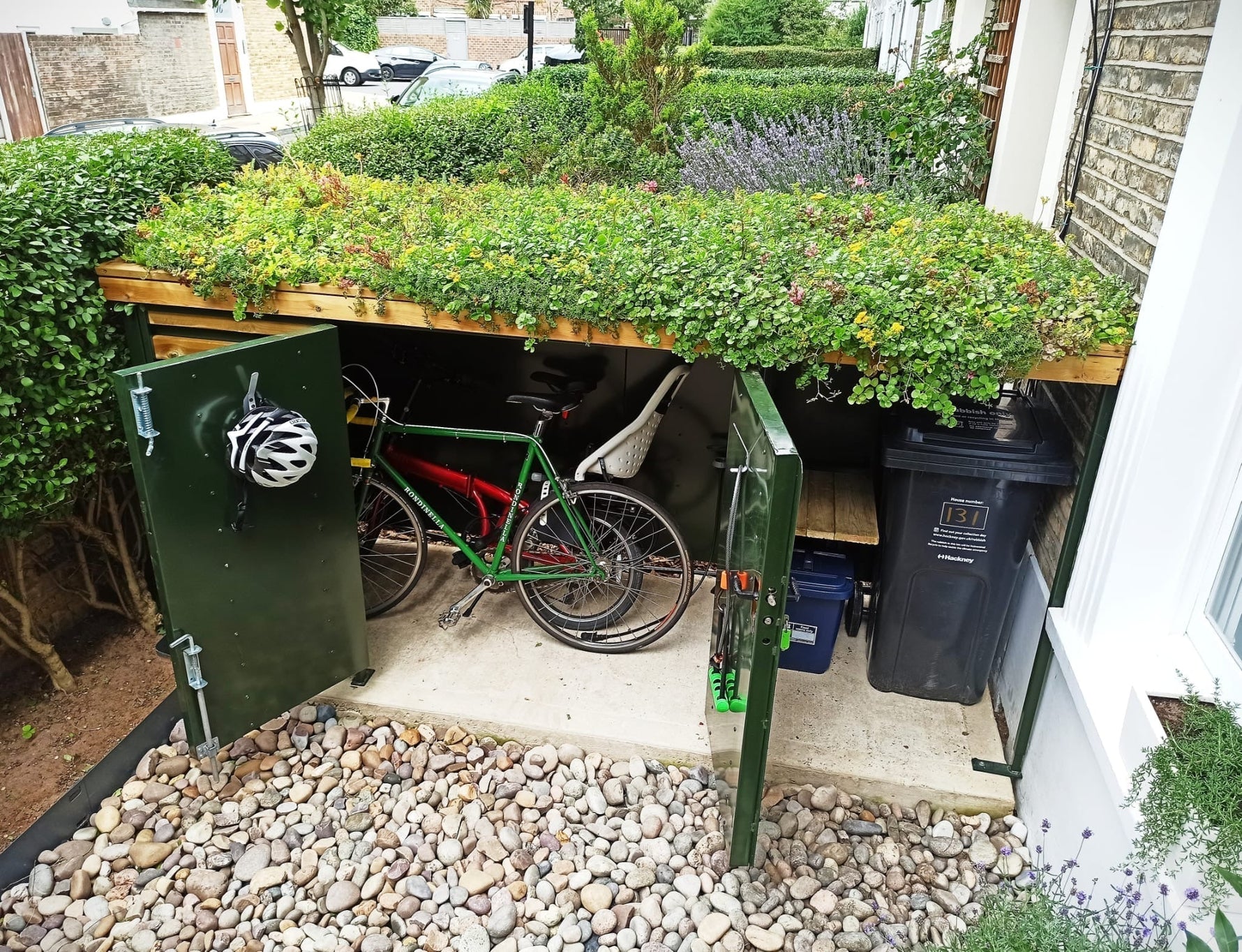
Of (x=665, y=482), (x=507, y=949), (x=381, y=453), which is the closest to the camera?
(x=507, y=949)

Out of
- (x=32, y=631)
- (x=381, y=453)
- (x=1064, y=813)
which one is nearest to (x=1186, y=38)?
(x=1064, y=813)

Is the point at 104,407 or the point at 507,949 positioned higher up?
the point at 104,407

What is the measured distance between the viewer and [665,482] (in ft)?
15.8

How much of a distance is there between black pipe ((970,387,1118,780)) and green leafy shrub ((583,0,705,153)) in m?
6.49

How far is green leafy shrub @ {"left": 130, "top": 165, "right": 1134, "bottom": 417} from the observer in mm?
2984

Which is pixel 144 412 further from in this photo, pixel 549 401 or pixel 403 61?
pixel 403 61

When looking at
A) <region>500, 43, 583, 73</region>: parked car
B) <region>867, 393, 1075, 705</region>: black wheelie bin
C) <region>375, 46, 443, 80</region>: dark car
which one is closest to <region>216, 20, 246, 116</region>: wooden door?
<region>375, 46, 443, 80</region>: dark car

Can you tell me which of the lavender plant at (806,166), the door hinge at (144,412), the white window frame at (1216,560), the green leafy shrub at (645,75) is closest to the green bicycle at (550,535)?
the door hinge at (144,412)

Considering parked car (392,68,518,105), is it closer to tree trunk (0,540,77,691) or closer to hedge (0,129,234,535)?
hedge (0,129,234,535)

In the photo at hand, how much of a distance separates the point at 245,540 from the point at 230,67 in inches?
1130

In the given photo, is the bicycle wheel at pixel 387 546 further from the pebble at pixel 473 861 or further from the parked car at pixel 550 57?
the parked car at pixel 550 57

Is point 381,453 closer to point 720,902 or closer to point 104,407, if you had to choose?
point 104,407

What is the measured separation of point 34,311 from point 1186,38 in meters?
4.10

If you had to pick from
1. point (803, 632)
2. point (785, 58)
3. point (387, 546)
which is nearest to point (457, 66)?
point (785, 58)
